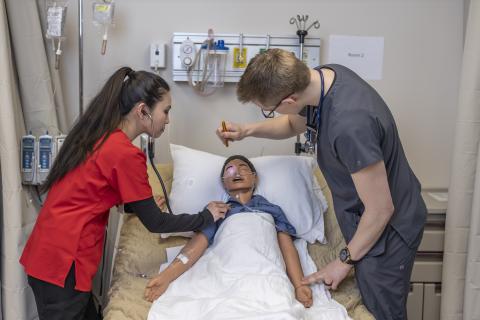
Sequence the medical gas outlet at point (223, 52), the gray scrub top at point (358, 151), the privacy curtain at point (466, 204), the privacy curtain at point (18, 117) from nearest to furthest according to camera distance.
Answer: the gray scrub top at point (358, 151), the privacy curtain at point (18, 117), the privacy curtain at point (466, 204), the medical gas outlet at point (223, 52)

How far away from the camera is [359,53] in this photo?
8.50 feet

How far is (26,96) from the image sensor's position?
6.82ft

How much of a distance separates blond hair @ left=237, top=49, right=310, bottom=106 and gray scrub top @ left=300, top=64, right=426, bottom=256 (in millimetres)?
143

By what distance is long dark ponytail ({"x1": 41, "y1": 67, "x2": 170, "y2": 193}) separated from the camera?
164 centimetres

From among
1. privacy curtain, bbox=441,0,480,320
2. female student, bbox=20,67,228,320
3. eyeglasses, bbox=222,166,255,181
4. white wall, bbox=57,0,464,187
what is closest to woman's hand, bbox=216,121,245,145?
eyeglasses, bbox=222,166,255,181

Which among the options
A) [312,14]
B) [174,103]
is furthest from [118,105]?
[312,14]

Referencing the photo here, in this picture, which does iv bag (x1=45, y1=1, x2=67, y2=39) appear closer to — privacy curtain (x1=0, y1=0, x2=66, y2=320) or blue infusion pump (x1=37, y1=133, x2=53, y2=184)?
privacy curtain (x1=0, y1=0, x2=66, y2=320)

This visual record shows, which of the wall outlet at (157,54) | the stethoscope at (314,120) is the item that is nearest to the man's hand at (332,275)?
the stethoscope at (314,120)

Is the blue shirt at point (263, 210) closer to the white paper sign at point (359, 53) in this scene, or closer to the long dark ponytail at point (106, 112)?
the long dark ponytail at point (106, 112)

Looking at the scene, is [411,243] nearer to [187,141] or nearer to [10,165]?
[187,141]

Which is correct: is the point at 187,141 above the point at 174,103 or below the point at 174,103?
below

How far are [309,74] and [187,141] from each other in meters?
1.14

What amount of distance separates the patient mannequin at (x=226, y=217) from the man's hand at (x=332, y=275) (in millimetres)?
43

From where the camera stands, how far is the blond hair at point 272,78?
152 centimetres
